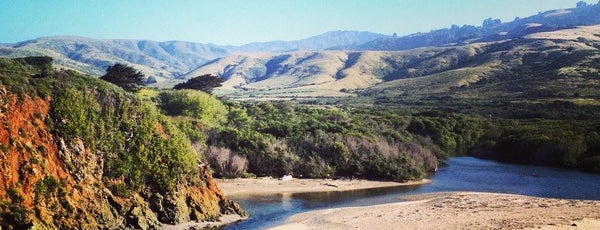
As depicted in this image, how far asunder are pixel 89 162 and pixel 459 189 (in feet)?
144

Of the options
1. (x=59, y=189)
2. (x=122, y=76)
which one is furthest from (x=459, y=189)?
(x=122, y=76)

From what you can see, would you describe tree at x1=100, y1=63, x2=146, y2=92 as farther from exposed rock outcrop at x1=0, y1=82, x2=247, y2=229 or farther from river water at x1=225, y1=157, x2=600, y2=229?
exposed rock outcrop at x1=0, y1=82, x2=247, y2=229

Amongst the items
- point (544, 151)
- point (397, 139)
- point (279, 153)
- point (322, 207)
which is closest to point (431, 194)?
point (322, 207)

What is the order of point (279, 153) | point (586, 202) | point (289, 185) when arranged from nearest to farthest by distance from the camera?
point (586, 202) < point (289, 185) < point (279, 153)

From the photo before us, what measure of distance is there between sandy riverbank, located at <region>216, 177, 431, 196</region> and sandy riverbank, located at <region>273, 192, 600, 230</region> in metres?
12.8

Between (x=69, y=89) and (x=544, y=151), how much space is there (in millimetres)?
76551

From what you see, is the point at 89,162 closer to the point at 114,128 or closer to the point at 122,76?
the point at 114,128

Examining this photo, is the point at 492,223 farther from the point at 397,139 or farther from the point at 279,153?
the point at 397,139

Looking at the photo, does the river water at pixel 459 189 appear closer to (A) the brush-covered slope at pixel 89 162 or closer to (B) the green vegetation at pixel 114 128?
(A) the brush-covered slope at pixel 89 162

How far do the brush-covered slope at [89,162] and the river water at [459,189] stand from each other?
18.4ft

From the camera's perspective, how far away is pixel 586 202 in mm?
49719

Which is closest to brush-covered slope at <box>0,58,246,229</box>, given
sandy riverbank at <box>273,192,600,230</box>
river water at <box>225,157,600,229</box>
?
river water at <box>225,157,600,229</box>

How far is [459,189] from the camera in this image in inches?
2601

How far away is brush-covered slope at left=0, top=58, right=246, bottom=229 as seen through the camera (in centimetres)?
3338
